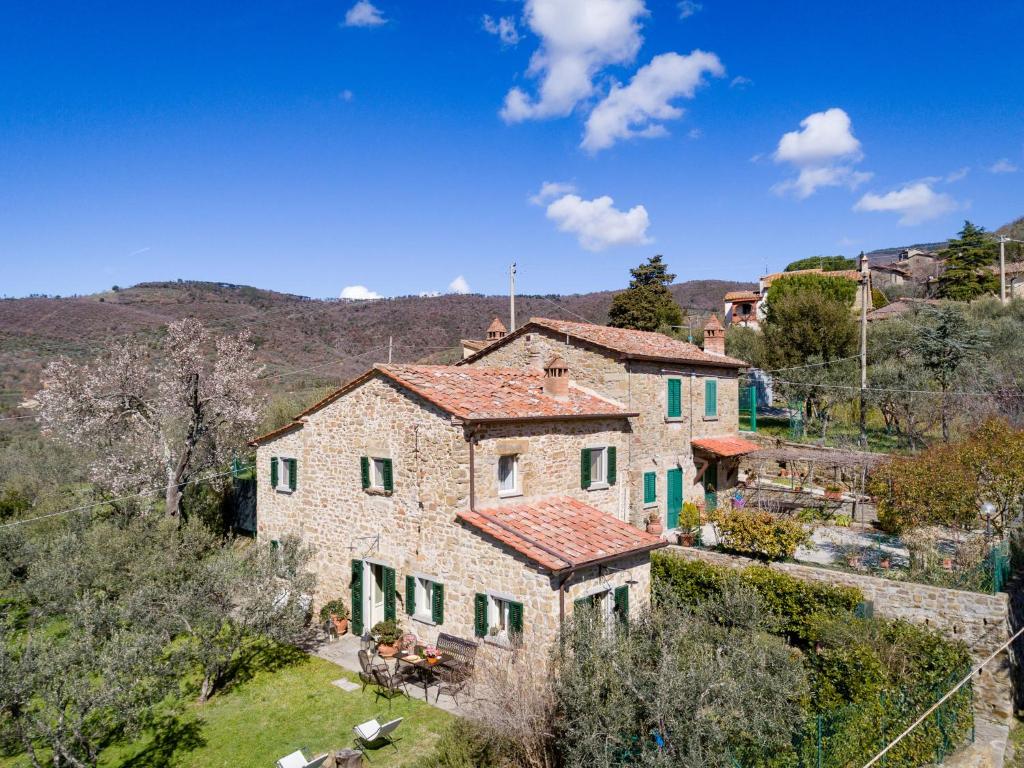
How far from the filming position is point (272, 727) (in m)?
11.6

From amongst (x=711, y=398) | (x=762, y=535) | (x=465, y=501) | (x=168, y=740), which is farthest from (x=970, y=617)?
(x=168, y=740)

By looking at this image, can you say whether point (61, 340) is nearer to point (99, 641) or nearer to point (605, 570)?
point (99, 641)

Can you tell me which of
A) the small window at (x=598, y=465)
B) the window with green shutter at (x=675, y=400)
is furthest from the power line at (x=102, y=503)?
the window with green shutter at (x=675, y=400)

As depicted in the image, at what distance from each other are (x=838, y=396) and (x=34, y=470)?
3886 centimetres

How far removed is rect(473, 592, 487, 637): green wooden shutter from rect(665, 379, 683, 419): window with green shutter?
990 cm

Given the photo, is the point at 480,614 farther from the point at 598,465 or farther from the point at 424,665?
the point at 598,465

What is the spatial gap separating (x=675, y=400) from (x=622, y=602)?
29.0ft

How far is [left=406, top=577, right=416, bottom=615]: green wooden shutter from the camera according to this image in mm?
14008

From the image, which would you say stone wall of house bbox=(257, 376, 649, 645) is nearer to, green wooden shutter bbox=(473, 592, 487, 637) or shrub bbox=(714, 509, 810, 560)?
green wooden shutter bbox=(473, 592, 487, 637)

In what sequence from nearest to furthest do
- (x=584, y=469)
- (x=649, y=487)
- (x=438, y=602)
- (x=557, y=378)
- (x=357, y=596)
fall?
(x=438, y=602)
(x=357, y=596)
(x=584, y=469)
(x=557, y=378)
(x=649, y=487)

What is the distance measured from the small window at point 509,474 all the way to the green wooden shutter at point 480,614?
248 cm

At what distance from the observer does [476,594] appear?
12688 mm

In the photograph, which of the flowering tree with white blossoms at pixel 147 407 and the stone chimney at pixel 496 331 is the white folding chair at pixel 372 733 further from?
the stone chimney at pixel 496 331

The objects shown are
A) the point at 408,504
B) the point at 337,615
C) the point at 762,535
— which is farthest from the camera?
the point at 337,615
